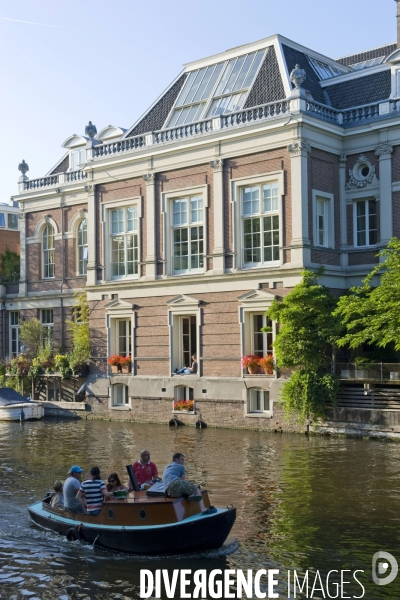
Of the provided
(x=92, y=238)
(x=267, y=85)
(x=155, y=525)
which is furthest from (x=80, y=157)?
(x=155, y=525)

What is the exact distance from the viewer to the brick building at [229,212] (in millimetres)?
31062

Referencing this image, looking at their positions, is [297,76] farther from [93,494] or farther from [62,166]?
[93,494]

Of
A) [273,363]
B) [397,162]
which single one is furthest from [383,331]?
[397,162]

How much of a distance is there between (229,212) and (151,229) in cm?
443

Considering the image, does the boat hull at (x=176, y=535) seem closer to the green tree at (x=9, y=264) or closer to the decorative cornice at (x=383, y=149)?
the decorative cornice at (x=383, y=149)

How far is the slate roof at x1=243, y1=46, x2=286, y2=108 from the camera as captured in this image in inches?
1291

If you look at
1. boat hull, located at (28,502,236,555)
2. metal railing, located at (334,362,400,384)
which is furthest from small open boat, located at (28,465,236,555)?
metal railing, located at (334,362,400,384)

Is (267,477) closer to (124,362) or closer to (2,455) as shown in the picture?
(2,455)

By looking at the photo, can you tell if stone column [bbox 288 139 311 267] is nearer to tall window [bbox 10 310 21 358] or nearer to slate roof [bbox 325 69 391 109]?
slate roof [bbox 325 69 391 109]

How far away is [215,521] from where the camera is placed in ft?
43.9

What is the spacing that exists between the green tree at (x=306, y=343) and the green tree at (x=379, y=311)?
35.6 inches

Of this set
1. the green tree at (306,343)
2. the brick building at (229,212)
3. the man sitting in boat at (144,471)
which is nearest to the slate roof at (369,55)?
the brick building at (229,212)

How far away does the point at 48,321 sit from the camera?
144 feet

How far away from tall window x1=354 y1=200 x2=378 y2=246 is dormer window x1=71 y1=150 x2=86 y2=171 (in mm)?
17671
